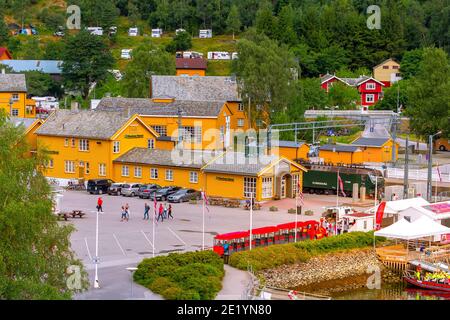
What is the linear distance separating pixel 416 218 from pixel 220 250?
37.6ft

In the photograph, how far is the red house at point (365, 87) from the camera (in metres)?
104

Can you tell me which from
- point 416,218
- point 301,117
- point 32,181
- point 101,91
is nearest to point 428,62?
point 301,117

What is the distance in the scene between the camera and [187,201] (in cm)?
5334

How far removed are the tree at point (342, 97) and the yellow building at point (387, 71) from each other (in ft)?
42.9

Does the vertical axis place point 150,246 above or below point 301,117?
below

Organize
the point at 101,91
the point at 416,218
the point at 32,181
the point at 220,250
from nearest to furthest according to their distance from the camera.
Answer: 1. the point at 32,181
2. the point at 220,250
3. the point at 416,218
4. the point at 101,91

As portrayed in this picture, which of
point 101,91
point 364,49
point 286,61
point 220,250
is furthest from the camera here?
point 364,49

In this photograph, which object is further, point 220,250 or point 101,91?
point 101,91

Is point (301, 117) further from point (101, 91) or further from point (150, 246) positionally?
point (150, 246)

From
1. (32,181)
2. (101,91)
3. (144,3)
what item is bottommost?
(32,181)

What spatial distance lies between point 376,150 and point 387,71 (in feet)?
159

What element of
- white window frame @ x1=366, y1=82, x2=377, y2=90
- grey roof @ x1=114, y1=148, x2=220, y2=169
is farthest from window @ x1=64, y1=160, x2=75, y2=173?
white window frame @ x1=366, y1=82, x2=377, y2=90

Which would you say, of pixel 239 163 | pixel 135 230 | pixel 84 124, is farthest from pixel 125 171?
pixel 135 230

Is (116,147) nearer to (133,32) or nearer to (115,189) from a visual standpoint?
(115,189)
